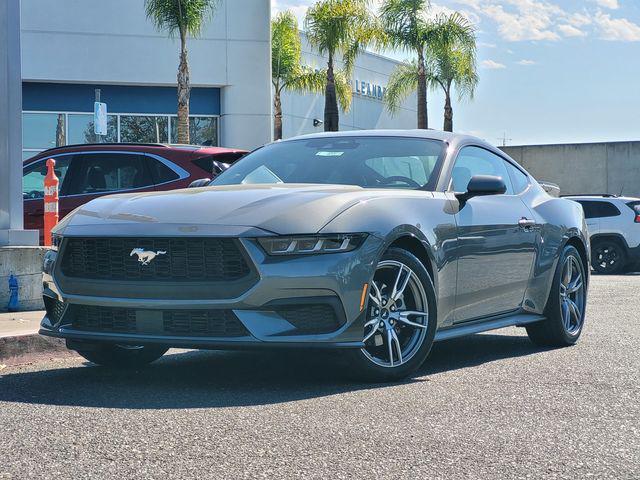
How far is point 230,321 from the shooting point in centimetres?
549

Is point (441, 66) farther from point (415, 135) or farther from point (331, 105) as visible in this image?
point (415, 135)

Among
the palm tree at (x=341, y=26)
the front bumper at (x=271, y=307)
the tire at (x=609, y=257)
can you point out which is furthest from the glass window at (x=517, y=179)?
the palm tree at (x=341, y=26)

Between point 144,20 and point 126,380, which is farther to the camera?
point 144,20

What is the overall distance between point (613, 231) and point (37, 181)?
1216 cm

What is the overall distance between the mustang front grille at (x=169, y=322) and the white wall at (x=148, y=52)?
25545 millimetres

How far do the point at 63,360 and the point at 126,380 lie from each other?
1215 mm

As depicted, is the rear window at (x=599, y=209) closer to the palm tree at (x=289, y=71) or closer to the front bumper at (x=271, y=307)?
the front bumper at (x=271, y=307)

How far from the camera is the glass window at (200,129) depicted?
32188 millimetres

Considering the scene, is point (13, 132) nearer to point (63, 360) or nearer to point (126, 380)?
point (63, 360)

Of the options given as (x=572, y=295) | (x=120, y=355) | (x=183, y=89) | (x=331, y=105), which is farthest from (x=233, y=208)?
(x=331, y=105)

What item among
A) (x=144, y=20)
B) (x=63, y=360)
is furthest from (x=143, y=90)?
(x=63, y=360)

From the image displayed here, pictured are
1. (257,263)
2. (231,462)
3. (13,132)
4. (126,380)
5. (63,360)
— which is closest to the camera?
(231,462)

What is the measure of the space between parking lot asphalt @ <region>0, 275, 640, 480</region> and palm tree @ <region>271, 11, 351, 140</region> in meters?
34.5

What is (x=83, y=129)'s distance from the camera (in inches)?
1227
